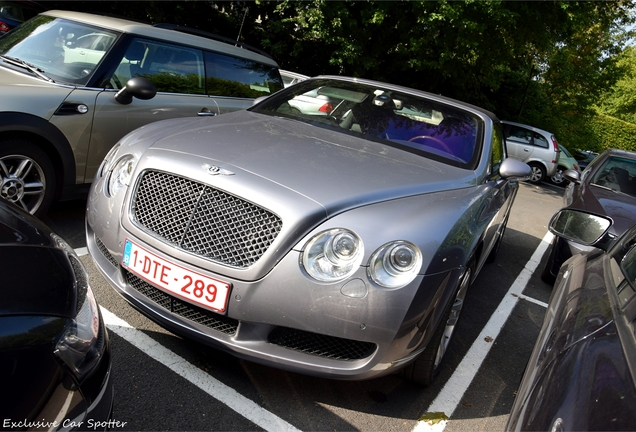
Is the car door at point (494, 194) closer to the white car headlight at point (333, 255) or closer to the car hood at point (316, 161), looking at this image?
the car hood at point (316, 161)

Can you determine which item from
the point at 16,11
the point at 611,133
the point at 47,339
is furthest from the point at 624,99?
the point at 47,339

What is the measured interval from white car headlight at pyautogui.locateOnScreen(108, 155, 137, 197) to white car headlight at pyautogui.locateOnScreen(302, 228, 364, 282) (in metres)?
1.14

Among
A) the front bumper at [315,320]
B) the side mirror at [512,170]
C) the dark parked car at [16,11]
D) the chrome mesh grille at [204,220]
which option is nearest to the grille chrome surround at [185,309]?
the front bumper at [315,320]

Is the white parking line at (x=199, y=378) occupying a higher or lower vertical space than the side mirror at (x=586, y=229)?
lower

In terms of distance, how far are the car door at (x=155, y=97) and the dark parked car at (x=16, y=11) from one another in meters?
9.28

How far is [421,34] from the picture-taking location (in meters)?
13.5

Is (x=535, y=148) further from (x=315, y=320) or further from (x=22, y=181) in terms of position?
(x=315, y=320)

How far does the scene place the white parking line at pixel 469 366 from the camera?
284 centimetres

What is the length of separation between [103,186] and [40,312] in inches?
60.3

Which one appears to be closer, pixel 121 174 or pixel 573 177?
pixel 121 174

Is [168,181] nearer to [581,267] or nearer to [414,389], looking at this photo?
[414,389]

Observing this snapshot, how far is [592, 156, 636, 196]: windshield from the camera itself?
6172 mm

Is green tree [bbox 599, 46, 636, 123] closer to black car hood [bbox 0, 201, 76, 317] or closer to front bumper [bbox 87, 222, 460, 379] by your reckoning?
front bumper [bbox 87, 222, 460, 379]

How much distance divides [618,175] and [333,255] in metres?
5.36
